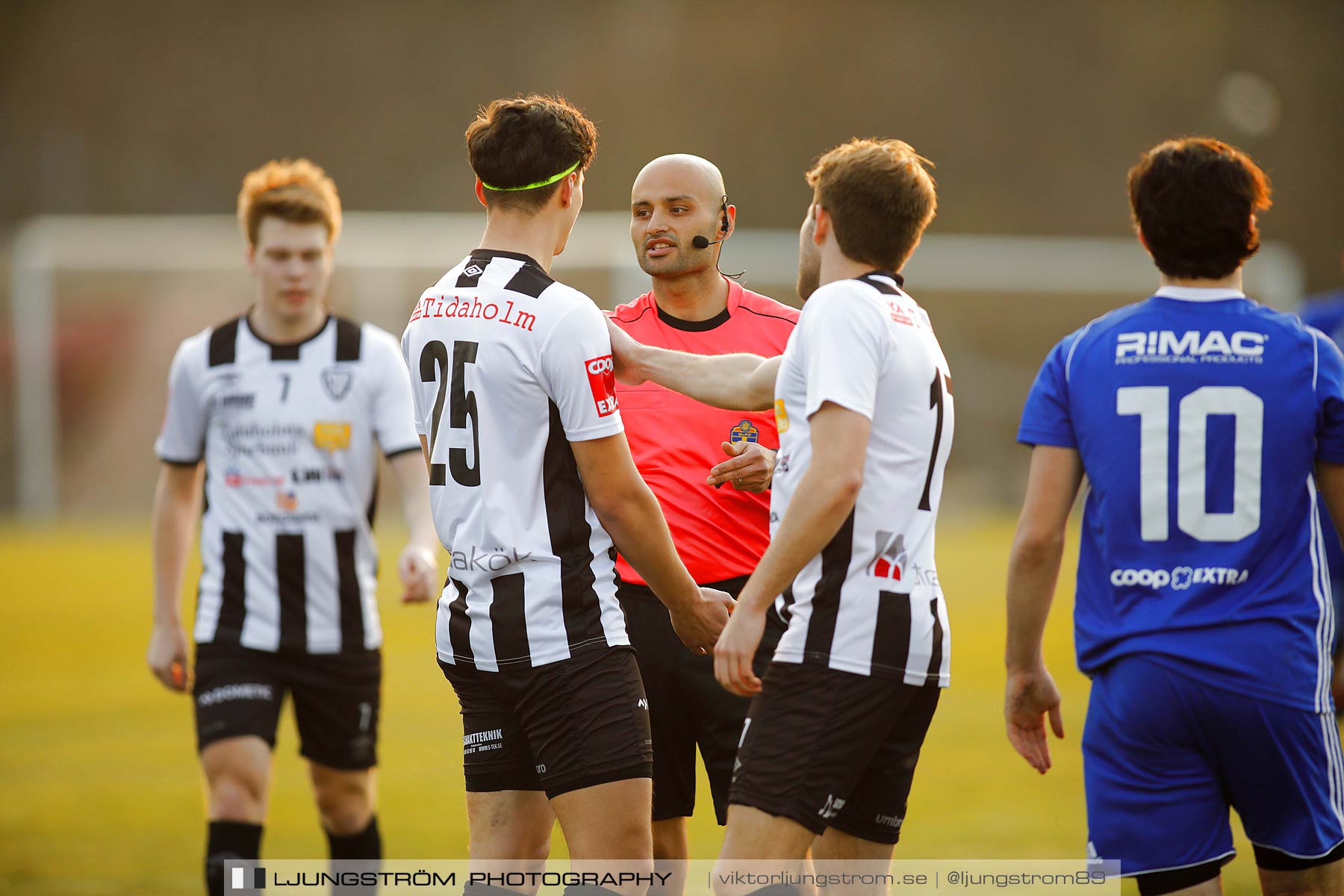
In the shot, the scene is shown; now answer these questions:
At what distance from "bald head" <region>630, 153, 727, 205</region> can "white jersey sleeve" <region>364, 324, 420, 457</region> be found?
142 cm

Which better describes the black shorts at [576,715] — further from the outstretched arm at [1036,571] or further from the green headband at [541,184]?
the green headband at [541,184]

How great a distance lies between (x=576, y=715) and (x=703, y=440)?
1.28 m

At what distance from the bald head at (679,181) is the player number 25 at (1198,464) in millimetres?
1758

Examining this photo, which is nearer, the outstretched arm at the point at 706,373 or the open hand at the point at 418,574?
the outstretched arm at the point at 706,373

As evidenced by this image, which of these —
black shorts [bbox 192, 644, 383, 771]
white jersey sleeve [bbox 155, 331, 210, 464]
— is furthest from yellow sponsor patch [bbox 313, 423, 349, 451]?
black shorts [bbox 192, 644, 383, 771]

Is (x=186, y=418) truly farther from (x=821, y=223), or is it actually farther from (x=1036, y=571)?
(x=1036, y=571)

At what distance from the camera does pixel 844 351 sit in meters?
3.11

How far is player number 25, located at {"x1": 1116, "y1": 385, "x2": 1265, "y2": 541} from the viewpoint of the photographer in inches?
124

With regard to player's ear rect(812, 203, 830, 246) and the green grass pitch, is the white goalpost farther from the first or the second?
player's ear rect(812, 203, 830, 246)

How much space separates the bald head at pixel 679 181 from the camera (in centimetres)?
447

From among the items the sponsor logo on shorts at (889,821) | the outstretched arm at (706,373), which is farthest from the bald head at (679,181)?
the sponsor logo on shorts at (889,821)

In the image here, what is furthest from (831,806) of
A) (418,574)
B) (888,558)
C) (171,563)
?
(171,563)

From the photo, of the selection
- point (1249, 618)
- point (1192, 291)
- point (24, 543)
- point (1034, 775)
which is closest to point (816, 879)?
point (1249, 618)

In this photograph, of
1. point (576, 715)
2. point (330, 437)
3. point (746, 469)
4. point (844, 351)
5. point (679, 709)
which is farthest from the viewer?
point (330, 437)
